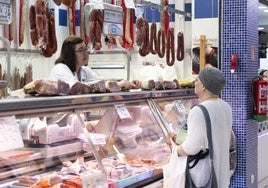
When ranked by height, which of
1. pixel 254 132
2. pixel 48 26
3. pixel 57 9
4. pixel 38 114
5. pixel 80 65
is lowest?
pixel 254 132

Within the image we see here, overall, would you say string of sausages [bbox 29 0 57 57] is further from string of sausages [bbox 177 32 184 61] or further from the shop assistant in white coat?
string of sausages [bbox 177 32 184 61]

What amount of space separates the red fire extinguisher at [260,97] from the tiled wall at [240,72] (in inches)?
3.0

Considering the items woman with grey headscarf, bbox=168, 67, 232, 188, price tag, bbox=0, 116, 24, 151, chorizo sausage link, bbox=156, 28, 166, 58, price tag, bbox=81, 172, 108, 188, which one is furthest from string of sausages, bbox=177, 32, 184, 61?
price tag, bbox=0, 116, 24, 151

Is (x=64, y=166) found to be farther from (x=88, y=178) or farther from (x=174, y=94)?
(x=174, y=94)

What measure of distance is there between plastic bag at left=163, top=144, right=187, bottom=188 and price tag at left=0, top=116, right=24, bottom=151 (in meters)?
1.30

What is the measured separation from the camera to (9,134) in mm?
3096

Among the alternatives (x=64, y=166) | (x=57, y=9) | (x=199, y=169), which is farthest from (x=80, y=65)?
(x=57, y=9)

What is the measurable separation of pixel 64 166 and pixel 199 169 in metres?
1.12

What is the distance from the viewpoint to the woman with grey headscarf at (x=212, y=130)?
3.53 meters

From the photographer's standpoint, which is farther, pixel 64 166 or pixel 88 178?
pixel 64 166

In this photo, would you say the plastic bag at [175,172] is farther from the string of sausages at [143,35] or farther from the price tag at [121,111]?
the string of sausages at [143,35]

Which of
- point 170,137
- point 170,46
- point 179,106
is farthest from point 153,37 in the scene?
point 170,137

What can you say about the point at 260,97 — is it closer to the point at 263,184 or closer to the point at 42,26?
the point at 263,184

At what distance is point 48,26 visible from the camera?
4.47 m
